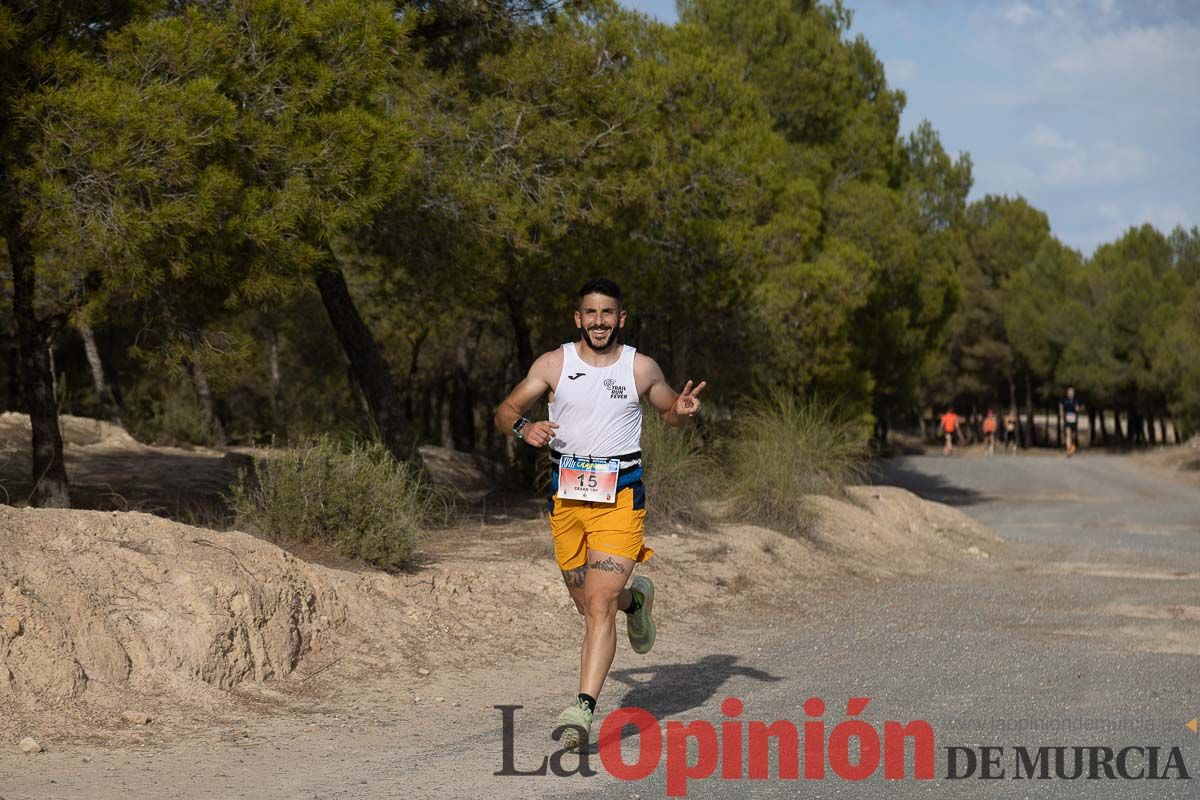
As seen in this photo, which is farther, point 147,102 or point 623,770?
point 147,102

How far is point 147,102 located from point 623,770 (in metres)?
6.61

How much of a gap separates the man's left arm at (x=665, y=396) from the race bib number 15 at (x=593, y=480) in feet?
1.09

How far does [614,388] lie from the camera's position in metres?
6.20

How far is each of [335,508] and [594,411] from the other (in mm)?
4231

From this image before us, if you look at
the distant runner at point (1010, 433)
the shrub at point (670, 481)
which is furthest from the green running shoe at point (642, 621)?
the distant runner at point (1010, 433)

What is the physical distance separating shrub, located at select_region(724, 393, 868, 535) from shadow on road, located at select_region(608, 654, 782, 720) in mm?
5745

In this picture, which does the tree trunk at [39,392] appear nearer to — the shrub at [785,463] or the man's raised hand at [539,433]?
the man's raised hand at [539,433]

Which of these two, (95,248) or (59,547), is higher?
(95,248)

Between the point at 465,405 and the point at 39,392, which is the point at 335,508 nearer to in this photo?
the point at 39,392

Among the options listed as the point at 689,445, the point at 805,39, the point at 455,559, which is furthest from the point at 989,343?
the point at 455,559

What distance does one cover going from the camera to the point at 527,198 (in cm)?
1467

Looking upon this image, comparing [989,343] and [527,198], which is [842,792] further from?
[989,343]

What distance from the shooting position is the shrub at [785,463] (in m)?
14.7

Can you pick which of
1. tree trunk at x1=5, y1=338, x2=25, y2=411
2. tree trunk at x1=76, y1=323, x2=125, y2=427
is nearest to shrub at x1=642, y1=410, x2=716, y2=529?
tree trunk at x1=76, y1=323, x2=125, y2=427
